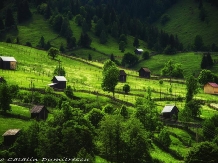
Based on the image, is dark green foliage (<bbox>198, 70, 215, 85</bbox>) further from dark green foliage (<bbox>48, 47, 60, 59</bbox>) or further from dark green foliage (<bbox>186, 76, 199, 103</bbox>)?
dark green foliage (<bbox>48, 47, 60, 59</bbox>)

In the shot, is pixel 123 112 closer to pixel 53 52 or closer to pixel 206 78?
pixel 206 78

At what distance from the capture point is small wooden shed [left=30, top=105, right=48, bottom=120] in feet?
317

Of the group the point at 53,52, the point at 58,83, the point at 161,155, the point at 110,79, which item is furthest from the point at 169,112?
the point at 53,52

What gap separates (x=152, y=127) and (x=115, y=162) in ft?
76.4

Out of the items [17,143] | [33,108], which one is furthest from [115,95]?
[17,143]

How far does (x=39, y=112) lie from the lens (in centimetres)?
9694

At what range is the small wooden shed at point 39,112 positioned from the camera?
96.6 metres

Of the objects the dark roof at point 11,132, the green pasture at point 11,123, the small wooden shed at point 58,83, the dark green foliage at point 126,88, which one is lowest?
the dark roof at point 11,132

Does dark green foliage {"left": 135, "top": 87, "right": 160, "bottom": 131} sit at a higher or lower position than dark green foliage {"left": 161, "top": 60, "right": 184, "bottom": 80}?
lower

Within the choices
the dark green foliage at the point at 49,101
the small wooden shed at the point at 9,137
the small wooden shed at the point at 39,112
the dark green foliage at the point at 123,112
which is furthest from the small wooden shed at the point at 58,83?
the small wooden shed at the point at 9,137

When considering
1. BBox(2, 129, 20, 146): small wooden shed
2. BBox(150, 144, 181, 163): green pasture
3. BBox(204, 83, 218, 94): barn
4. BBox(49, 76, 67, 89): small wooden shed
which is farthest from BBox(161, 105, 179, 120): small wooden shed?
→ BBox(2, 129, 20, 146): small wooden shed

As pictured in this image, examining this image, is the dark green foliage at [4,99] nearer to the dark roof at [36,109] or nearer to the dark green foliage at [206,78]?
the dark roof at [36,109]

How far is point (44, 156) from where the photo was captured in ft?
250

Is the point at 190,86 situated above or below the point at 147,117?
above
